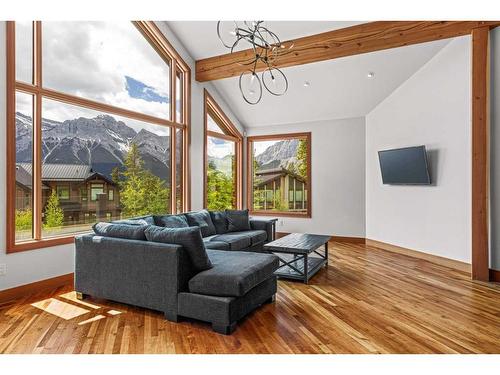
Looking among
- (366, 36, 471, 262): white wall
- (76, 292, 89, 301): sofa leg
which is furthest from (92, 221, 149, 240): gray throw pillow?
(366, 36, 471, 262): white wall

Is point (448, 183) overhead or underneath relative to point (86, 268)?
overhead

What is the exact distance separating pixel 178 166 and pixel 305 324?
405cm

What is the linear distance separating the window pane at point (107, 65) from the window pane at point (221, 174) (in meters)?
1.60

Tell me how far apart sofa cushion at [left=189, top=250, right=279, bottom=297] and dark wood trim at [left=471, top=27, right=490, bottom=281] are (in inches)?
114

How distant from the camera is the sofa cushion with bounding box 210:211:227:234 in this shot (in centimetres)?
544

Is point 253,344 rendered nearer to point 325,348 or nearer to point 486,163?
point 325,348

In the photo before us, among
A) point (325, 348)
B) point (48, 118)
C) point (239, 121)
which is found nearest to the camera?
point (325, 348)

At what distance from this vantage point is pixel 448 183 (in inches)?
189

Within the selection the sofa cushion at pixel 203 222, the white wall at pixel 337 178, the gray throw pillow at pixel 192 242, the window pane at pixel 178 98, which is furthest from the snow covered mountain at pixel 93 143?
the white wall at pixel 337 178

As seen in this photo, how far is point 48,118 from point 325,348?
4.03m

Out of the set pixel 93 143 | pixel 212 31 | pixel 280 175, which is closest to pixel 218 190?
pixel 280 175

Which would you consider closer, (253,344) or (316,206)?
(253,344)

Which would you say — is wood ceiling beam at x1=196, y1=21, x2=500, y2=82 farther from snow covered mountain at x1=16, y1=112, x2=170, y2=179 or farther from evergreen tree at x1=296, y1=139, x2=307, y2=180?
evergreen tree at x1=296, y1=139, x2=307, y2=180
